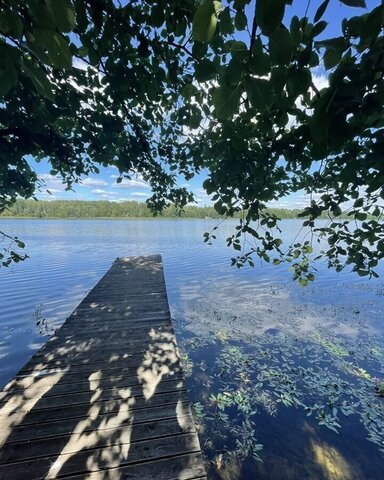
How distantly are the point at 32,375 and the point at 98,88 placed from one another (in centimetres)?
592

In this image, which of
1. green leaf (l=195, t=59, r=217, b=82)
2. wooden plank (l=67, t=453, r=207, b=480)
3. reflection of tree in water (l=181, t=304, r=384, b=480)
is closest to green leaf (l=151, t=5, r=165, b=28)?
green leaf (l=195, t=59, r=217, b=82)

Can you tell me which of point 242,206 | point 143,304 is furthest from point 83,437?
point 143,304

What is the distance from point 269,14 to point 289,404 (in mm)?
8681

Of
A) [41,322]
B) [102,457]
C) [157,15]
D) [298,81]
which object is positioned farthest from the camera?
[41,322]

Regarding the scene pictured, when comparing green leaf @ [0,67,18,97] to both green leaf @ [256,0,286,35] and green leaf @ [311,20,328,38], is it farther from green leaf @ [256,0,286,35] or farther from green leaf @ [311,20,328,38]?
green leaf @ [311,20,328,38]

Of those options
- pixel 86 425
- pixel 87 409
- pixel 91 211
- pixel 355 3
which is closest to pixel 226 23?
pixel 355 3

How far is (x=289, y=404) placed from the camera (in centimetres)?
687

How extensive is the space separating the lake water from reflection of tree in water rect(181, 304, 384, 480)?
0.08 ft

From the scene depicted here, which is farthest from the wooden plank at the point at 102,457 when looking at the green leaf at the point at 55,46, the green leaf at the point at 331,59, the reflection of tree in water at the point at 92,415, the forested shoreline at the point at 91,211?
the forested shoreline at the point at 91,211

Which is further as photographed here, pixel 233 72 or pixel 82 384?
pixel 82 384

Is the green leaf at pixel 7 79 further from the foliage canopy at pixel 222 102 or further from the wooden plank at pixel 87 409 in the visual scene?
the wooden plank at pixel 87 409

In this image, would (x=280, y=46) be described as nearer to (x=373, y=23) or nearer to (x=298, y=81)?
(x=298, y=81)

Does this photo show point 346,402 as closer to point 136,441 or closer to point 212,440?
point 212,440

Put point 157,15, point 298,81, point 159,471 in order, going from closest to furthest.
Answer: point 298,81
point 157,15
point 159,471
